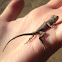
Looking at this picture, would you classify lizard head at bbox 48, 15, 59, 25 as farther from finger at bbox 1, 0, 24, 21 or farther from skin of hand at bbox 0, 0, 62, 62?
finger at bbox 1, 0, 24, 21

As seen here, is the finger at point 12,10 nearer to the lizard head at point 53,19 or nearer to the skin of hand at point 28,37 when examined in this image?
the skin of hand at point 28,37

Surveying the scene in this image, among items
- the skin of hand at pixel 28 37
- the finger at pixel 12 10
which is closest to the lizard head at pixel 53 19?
the skin of hand at pixel 28 37

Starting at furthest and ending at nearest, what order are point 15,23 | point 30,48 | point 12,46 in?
1. point 15,23
2. point 12,46
3. point 30,48

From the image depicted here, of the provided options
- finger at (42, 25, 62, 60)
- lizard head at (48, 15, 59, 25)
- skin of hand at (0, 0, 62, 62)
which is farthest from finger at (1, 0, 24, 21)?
finger at (42, 25, 62, 60)

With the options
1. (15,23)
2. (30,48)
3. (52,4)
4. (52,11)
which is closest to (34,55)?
(30,48)

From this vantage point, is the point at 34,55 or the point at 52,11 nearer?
the point at 34,55

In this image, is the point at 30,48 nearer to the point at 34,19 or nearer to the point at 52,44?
the point at 52,44

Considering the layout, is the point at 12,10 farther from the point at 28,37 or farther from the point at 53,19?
the point at 53,19

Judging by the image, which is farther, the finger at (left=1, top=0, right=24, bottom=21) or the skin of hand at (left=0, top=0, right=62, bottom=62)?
the finger at (left=1, top=0, right=24, bottom=21)
